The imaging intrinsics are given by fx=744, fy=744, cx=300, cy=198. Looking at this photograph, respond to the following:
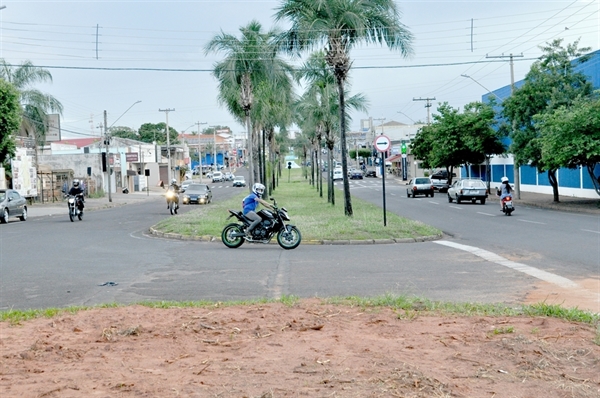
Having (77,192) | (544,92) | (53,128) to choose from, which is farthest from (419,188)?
(53,128)

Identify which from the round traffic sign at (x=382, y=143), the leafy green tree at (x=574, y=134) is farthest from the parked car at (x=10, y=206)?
the leafy green tree at (x=574, y=134)

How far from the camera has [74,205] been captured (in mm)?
31953

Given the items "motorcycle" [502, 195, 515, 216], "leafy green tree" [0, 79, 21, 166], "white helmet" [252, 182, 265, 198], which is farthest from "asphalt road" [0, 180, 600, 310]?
"leafy green tree" [0, 79, 21, 166]

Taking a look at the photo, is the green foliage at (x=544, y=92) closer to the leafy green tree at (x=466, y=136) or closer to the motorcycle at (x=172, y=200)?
the leafy green tree at (x=466, y=136)

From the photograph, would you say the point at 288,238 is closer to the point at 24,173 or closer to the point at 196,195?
the point at 196,195

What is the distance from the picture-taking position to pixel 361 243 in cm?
2053

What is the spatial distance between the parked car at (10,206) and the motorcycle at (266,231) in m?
18.3

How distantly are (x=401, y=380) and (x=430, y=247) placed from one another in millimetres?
13450

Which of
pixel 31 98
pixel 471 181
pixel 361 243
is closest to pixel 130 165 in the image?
pixel 31 98

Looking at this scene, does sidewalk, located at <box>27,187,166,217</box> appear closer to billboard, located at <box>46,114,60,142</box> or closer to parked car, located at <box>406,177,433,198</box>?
billboard, located at <box>46,114,60,142</box>

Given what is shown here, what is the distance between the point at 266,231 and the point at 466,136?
40113 millimetres

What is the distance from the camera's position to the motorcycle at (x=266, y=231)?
18.7 metres

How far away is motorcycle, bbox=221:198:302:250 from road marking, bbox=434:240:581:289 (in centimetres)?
421

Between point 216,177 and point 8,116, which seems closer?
point 8,116
